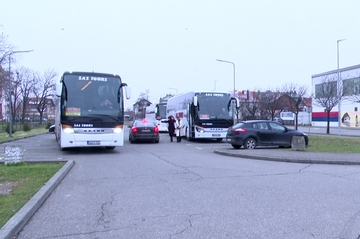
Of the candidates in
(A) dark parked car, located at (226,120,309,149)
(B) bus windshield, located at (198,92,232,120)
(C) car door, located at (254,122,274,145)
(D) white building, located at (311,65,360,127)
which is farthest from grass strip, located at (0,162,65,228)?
(D) white building, located at (311,65,360,127)

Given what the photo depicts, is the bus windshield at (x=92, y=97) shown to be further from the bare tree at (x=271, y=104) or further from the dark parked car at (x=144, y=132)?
the bare tree at (x=271, y=104)

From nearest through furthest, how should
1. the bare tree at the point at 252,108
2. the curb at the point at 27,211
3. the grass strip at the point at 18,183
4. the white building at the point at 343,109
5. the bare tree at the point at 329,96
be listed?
the curb at the point at 27,211 < the grass strip at the point at 18,183 < the bare tree at the point at 329,96 < the bare tree at the point at 252,108 < the white building at the point at 343,109

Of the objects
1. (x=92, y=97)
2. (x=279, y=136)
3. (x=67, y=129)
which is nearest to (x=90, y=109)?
(x=92, y=97)

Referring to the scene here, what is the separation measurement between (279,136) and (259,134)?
1.08 meters

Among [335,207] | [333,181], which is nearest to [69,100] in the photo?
[333,181]

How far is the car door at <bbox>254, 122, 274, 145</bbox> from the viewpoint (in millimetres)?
17797

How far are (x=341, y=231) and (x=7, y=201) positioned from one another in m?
5.62

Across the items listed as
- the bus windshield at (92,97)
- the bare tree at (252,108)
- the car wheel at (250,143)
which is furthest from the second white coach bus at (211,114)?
the bare tree at (252,108)

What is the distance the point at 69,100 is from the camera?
50.5 feet

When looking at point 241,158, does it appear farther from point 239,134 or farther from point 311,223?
point 311,223

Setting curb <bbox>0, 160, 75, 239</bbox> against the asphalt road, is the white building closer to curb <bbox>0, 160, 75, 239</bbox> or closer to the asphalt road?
the asphalt road

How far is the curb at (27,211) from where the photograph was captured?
494 centimetres

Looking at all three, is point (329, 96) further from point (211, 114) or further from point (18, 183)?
point (18, 183)

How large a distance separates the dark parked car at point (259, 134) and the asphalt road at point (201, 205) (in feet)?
21.3
